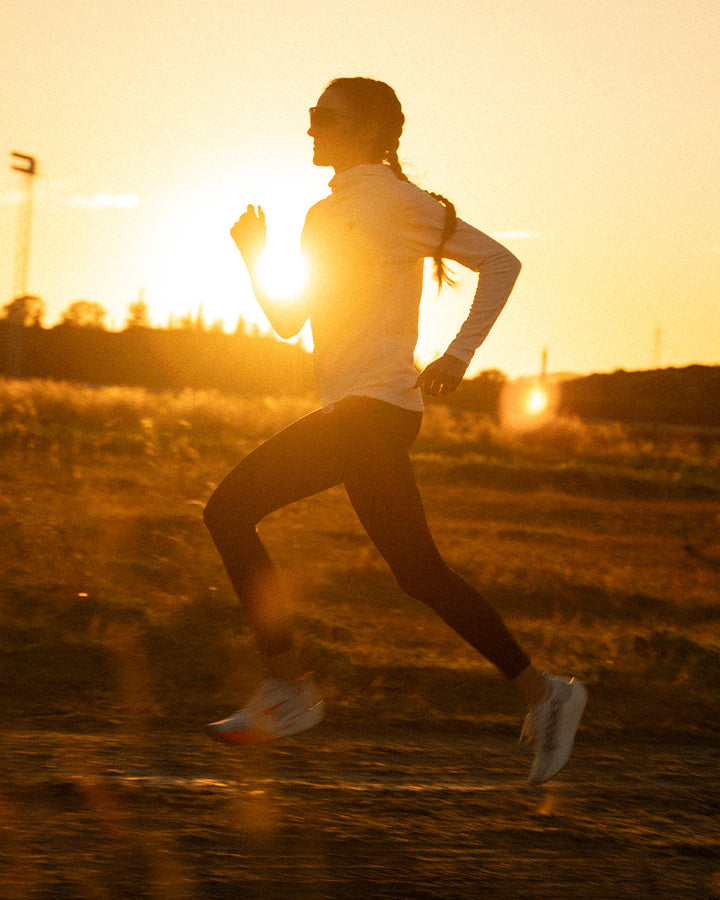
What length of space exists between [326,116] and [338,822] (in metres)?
1.99

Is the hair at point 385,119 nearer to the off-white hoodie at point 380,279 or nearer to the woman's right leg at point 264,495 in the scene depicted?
the off-white hoodie at point 380,279

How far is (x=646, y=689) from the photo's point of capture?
16.0 ft

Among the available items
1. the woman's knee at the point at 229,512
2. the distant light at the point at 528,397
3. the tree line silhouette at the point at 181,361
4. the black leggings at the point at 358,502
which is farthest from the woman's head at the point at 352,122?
the tree line silhouette at the point at 181,361

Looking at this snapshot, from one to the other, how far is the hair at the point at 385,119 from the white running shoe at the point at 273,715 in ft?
4.20

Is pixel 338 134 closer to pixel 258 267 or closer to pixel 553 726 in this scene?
pixel 258 267

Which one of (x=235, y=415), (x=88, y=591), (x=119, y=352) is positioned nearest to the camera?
(x=88, y=591)

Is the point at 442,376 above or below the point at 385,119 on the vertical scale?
below

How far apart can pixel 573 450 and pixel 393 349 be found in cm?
2459

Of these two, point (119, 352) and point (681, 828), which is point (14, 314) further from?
point (119, 352)

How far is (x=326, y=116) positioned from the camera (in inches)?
127

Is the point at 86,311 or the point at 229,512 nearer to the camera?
the point at 229,512

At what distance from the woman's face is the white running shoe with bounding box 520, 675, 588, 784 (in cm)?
165

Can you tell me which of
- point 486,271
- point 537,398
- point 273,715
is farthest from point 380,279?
point 537,398

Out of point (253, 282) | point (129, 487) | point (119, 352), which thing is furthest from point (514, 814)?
point (119, 352)
